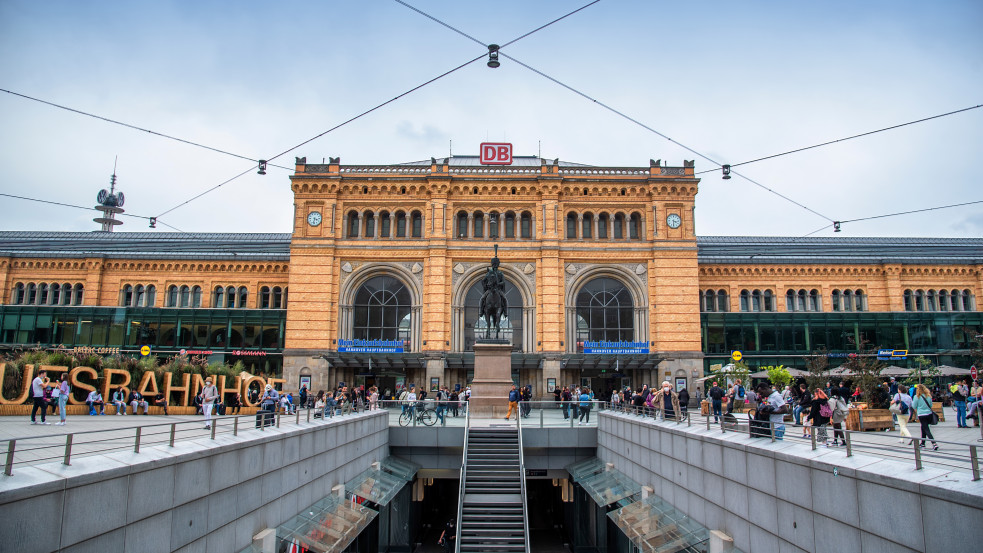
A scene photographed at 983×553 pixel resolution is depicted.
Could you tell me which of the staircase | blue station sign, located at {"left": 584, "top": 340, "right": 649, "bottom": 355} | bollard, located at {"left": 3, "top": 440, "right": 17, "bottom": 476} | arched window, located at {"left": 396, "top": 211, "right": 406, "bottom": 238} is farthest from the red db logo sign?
bollard, located at {"left": 3, "top": 440, "right": 17, "bottom": 476}

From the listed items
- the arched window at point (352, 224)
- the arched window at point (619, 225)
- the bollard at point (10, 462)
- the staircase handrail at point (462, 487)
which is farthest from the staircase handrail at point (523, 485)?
the arched window at point (352, 224)

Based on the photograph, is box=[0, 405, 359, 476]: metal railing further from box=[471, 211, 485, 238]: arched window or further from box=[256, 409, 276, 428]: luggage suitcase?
box=[471, 211, 485, 238]: arched window

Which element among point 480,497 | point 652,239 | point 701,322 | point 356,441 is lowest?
point 480,497

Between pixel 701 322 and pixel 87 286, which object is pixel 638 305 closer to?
pixel 701 322

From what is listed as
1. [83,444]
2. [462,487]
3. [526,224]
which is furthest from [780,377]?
[83,444]

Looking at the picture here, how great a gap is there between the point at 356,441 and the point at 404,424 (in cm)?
524

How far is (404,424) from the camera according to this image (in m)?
27.2

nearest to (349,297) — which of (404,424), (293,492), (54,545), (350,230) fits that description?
(350,230)

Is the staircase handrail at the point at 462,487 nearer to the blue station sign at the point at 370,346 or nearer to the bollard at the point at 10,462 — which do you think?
the bollard at the point at 10,462

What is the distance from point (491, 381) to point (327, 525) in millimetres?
13121

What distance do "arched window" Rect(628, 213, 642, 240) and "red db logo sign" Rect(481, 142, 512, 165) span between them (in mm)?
9332

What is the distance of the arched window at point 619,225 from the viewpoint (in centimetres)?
4575

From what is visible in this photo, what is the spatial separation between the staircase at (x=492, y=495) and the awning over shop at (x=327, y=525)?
9.97 feet

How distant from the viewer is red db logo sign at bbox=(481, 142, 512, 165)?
152ft
